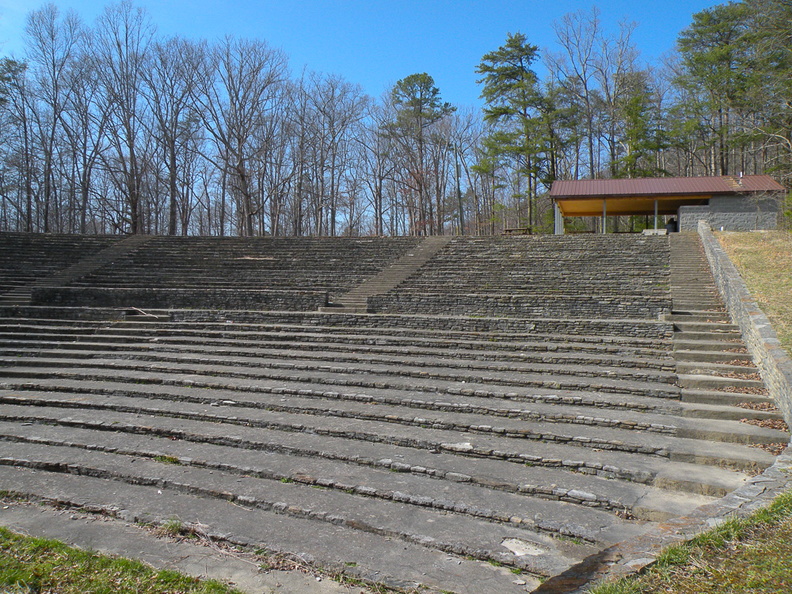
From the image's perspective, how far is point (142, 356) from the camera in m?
10.2

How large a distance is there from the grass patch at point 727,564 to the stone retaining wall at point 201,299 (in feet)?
38.3

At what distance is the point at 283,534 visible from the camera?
429cm

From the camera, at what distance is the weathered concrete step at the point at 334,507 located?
399 cm

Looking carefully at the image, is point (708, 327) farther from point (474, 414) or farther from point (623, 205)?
point (623, 205)

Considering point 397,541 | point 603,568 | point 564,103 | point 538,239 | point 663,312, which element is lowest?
point 397,541

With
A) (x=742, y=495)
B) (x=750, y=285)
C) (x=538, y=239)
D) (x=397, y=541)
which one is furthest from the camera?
(x=538, y=239)

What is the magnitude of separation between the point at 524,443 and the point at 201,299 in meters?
11.0

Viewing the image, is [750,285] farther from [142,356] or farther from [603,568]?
[142,356]

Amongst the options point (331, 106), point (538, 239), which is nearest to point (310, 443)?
point (538, 239)

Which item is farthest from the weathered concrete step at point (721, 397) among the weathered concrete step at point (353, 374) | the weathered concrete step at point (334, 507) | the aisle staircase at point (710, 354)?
the weathered concrete step at point (334, 507)

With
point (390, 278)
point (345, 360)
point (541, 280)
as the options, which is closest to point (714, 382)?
point (345, 360)

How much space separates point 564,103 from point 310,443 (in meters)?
33.2

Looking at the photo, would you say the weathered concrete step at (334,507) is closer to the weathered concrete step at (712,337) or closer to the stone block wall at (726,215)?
the weathered concrete step at (712,337)

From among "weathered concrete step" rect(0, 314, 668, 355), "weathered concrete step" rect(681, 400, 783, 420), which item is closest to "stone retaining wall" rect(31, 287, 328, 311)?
"weathered concrete step" rect(0, 314, 668, 355)
